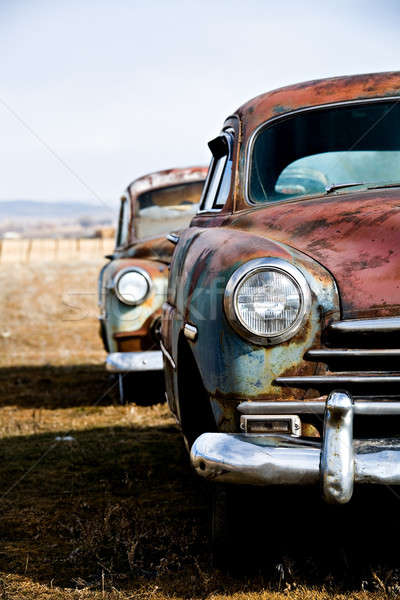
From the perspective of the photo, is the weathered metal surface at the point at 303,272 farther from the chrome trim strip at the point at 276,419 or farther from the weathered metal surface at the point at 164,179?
the weathered metal surface at the point at 164,179

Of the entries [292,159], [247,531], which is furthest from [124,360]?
[247,531]

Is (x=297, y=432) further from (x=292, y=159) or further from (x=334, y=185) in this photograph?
(x=292, y=159)

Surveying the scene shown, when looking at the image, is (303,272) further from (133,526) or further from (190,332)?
(133,526)

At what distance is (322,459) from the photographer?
2369mm

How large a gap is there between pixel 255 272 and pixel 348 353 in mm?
392

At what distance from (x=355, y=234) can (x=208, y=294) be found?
0.55 metres

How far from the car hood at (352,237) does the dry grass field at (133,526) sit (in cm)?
64

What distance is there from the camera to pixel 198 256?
3205mm

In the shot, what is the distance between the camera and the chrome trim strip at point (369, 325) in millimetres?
2469

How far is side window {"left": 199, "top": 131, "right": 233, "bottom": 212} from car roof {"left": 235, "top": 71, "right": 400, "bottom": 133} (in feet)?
0.55

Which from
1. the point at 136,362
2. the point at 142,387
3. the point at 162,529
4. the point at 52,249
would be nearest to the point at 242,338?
the point at 162,529

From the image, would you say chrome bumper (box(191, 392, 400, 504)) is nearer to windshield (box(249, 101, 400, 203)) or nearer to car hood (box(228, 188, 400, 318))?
car hood (box(228, 188, 400, 318))

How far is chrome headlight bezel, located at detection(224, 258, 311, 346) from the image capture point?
257 centimetres

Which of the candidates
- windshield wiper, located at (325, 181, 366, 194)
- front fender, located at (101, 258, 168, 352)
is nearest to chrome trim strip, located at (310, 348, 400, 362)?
windshield wiper, located at (325, 181, 366, 194)
